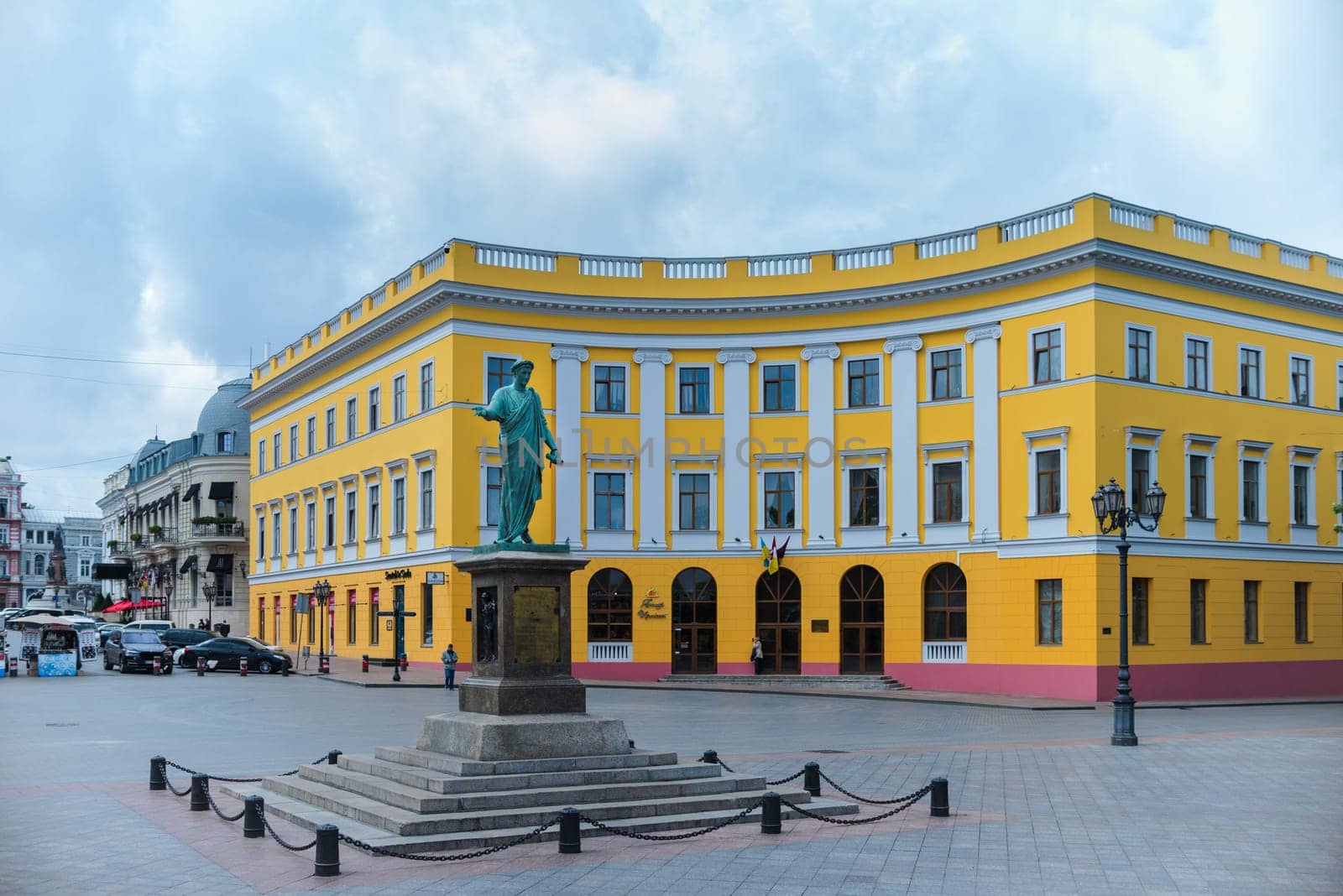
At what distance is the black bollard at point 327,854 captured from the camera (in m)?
12.5

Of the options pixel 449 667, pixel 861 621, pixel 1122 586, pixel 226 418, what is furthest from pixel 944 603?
pixel 226 418

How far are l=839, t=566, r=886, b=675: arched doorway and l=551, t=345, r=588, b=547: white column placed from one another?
9066 millimetres

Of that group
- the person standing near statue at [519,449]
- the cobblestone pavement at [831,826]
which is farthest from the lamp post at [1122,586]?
the person standing near statue at [519,449]

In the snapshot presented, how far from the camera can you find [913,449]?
44.8 metres

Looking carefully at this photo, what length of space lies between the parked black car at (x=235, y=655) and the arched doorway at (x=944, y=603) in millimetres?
22563

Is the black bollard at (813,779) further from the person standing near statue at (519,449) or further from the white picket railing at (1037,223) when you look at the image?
the white picket railing at (1037,223)

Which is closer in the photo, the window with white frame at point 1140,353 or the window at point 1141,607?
the window at point 1141,607

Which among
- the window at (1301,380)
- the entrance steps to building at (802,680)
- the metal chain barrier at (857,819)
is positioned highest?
the window at (1301,380)

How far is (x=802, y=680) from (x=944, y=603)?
5093 mm

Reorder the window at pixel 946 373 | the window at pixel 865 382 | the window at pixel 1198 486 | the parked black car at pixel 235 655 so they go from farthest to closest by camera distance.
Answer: the parked black car at pixel 235 655 → the window at pixel 865 382 → the window at pixel 946 373 → the window at pixel 1198 486

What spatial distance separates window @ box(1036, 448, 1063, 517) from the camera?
4059 cm

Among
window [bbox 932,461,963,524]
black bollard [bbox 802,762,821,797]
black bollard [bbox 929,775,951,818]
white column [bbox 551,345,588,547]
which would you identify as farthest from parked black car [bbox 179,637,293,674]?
black bollard [bbox 929,775,951,818]

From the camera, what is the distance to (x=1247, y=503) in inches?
1719

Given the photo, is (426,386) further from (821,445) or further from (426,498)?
(821,445)
